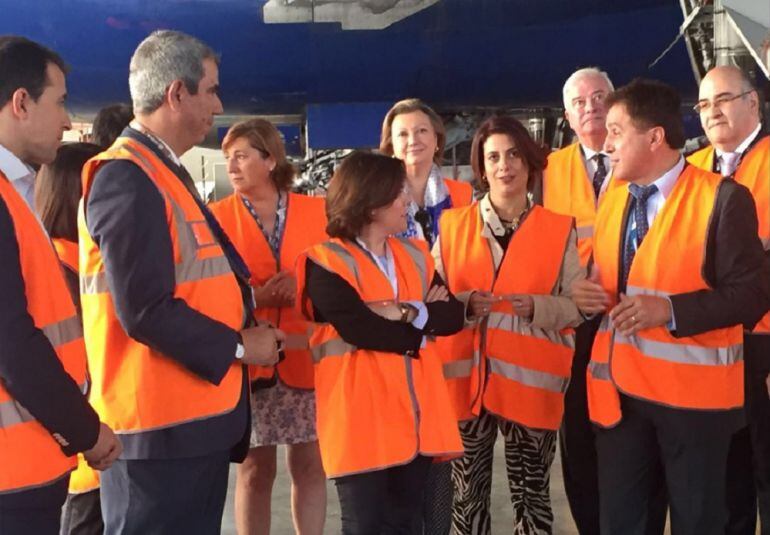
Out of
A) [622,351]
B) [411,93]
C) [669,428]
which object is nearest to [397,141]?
[622,351]

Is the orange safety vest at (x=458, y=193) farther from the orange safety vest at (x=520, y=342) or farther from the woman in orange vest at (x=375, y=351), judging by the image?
the woman in orange vest at (x=375, y=351)

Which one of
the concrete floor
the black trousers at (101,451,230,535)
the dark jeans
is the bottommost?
the concrete floor

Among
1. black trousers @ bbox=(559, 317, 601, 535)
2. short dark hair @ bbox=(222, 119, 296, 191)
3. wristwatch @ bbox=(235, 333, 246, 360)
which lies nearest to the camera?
wristwatch @ bbox=(235, 333, 246, 360)

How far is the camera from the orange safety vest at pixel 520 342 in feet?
10.1

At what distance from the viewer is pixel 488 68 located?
26.7 ft

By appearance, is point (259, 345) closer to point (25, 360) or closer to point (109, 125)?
point (25, 360)

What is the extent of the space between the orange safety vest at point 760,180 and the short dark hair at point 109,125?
222 cm

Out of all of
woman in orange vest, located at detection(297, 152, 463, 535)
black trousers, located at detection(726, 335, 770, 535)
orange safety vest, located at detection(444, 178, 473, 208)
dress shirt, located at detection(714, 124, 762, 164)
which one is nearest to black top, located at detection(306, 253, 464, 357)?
woman in orange vest, located at detection(297, 152, 463, 535)

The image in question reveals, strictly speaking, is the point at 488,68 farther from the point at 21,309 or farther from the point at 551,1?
the point at 21,309

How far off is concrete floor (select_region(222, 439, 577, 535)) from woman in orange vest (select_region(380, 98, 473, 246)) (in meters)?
1.41

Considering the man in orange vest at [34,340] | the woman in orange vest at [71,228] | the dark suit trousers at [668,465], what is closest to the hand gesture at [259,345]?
the man in orange vest at [34,340]

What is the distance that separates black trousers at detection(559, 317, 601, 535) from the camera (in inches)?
126

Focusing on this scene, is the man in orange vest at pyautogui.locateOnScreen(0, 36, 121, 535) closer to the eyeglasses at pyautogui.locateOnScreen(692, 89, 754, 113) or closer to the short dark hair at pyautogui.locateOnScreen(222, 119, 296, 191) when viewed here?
the short dark hair at pyautogui.locateOnScreen(222, 119, 296, 191)

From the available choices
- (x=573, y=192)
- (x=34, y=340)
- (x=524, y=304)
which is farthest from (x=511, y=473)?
(x=34, y=340)
